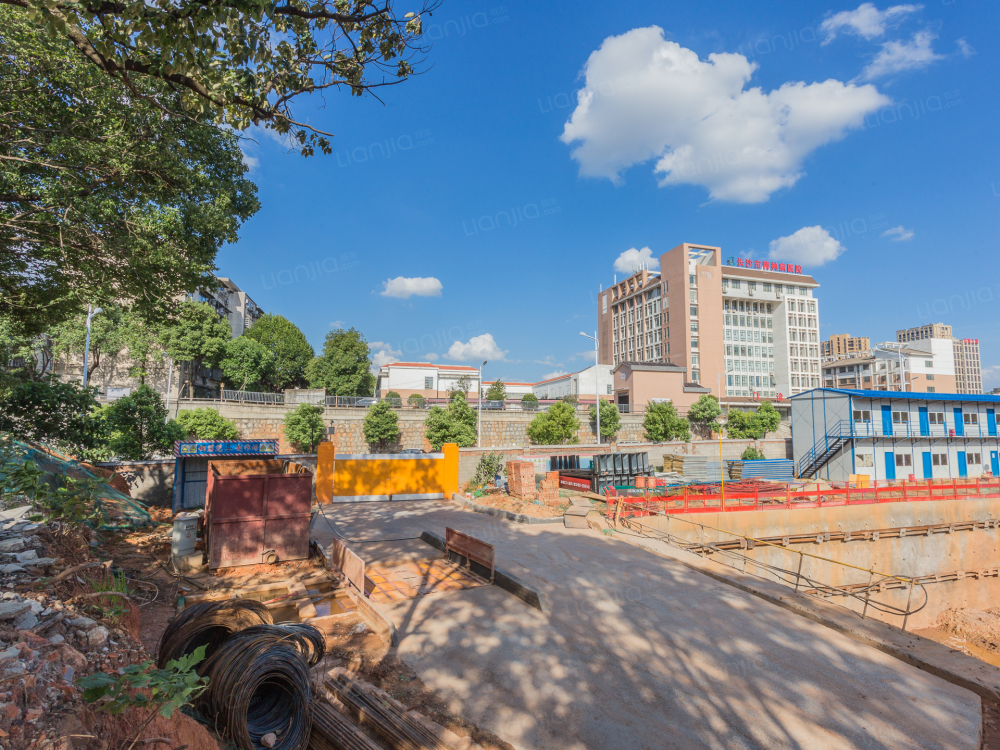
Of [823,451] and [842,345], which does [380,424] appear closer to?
[823,451]

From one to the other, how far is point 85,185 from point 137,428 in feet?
45.1

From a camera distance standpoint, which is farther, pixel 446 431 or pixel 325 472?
pixel 446 431

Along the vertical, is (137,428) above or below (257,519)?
above

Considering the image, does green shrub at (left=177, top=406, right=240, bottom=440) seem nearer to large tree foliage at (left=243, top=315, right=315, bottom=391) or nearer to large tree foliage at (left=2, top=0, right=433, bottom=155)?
large tree foliage at (left=243, top=315, right=315, bottom=391)

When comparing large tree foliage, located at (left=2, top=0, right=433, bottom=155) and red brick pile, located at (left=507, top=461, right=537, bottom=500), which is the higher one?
large tree foliage, located at (left=2, top=0, right=433, bottom=155)

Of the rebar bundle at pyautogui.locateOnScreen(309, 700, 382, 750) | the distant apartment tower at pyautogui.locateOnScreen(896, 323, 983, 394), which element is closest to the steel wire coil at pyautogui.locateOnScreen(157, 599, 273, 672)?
the rebar bundle at pyautogui.locateOnScreen(309, 700, 382, 750)

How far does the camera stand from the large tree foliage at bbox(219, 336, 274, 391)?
44.1 meters

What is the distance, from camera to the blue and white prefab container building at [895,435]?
1335 inches

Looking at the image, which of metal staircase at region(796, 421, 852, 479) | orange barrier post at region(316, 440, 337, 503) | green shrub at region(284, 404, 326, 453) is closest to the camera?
orange barrier post at region(316, 440, 337, 503)

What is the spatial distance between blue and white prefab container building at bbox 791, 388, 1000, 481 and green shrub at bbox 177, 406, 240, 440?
41677 mm

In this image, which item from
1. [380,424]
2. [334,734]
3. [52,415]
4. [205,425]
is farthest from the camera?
[380,424]

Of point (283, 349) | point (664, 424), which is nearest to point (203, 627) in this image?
point (664, 424)

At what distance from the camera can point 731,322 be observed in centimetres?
7588

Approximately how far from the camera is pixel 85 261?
366 inches
